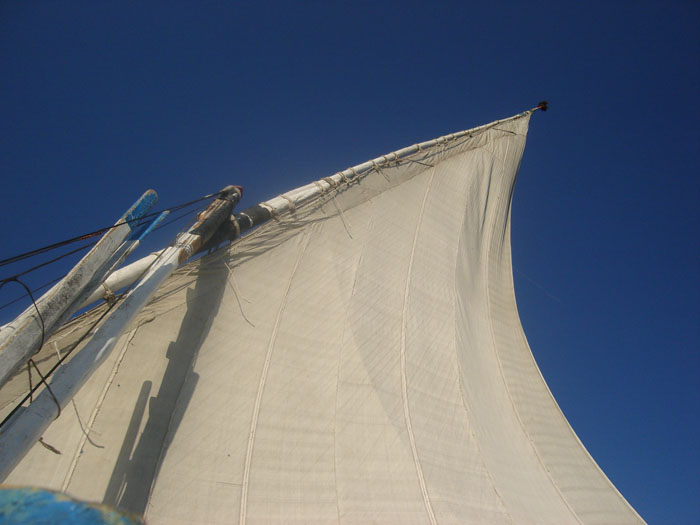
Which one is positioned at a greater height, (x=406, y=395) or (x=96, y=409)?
(x=406, y=395)

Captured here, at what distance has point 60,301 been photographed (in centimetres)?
397

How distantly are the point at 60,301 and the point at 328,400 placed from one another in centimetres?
418

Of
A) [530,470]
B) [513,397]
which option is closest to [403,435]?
[530,470]

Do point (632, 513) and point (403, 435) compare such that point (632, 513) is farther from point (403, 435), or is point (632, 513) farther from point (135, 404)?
point (135, 404)

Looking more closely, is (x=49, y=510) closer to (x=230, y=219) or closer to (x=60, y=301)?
(x=60, y=301)

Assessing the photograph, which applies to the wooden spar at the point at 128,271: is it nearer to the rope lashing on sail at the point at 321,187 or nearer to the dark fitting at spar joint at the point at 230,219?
the dark fitting at spar joint at the point at 230,219

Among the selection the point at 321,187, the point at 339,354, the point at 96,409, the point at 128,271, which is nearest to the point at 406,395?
the point at 339,354

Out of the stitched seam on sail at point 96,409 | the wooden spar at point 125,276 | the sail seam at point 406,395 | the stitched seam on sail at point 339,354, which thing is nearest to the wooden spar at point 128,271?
the wooden spar at point 125,276

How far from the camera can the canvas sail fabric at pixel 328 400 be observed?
5551 millimetres

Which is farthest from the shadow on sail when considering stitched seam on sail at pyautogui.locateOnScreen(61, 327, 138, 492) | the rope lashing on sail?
the rope lashing on sail

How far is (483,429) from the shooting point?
874 centimetres

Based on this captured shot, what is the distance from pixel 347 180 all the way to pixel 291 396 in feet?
17.2

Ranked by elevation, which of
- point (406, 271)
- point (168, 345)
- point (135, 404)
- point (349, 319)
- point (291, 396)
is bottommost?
point (135, 404)

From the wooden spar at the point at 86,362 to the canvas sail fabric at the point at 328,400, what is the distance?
85 centimetres
